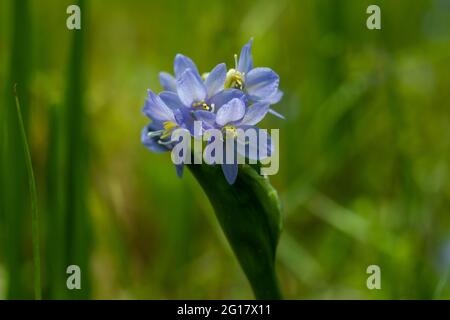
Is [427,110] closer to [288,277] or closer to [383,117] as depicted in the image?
[383,117]

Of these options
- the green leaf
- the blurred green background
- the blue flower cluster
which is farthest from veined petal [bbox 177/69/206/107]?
the blurred green background

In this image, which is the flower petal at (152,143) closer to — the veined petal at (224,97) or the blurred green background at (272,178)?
the veined petal at (224,97)

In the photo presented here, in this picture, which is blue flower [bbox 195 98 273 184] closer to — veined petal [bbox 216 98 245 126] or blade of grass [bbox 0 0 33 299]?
veined petal [bbox 216 98 245 126]

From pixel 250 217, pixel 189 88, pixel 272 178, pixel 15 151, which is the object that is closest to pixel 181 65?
pixel 189 88

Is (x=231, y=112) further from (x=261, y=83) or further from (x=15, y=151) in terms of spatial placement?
(x=15, y=151)

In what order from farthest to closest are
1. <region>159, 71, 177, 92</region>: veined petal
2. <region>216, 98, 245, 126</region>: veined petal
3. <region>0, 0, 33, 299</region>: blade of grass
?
<region>0, 0, 33, 299</region>: blade of grass → <region>159, 71, 177, 92</region>: veined petal → <region>216, 98, 245, 126</region>: veined petal
